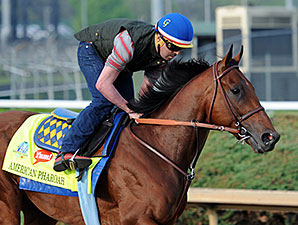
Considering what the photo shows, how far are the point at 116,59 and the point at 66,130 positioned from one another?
0.69 m

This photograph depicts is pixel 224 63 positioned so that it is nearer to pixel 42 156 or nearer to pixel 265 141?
pixel 265 141

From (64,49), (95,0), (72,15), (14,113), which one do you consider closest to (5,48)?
(64,49)

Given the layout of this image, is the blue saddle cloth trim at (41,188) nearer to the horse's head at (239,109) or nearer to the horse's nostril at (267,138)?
the horse's head at (239,109)

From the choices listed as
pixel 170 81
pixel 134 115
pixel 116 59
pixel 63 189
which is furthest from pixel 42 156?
pixel 170 81

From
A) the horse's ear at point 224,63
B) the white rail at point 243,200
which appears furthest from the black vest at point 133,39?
the white rail at point 243,200

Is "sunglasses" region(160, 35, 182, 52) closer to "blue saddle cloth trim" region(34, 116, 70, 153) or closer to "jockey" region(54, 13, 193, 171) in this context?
"jockey" region(54, 13, 193, 171)

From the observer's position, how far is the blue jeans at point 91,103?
3.61m

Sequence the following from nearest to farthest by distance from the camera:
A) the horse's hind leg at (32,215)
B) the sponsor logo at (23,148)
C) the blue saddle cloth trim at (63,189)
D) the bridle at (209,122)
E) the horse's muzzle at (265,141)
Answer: the horse's muzzle at (265,141), the bridle at (209,122), the blue saddle cloth trim at (63,189), the sponsor logo at (23,148), the horse's hind leg at (32,215)

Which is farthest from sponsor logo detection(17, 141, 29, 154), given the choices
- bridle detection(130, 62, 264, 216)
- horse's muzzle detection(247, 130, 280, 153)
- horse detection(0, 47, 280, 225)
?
horse's muzzle detection(247, 130, 280, 153)

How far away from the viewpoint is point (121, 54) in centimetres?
342

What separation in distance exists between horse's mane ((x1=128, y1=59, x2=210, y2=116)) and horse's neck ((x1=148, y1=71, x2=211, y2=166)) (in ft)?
0.20

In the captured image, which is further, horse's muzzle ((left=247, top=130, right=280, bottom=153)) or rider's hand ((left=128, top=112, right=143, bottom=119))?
rider's hand ((left=128, top=112, right=143, bottom=119))

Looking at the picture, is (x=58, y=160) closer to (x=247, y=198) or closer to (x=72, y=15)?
(x=247, y=198)

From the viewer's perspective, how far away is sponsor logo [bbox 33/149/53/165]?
378 centimetres
